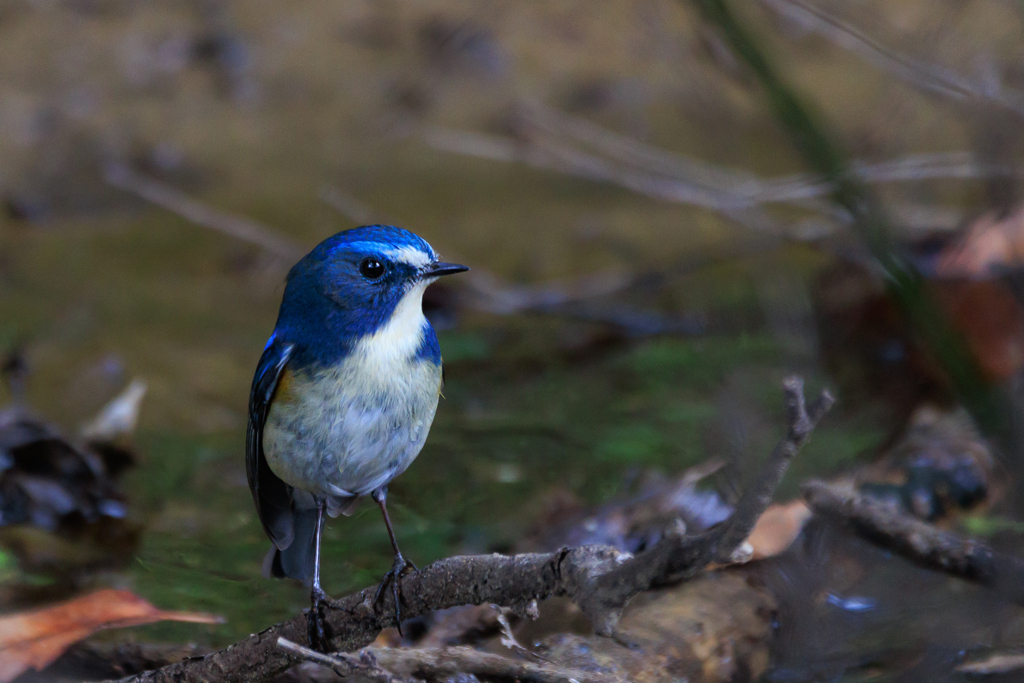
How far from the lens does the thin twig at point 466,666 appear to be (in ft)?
7.96

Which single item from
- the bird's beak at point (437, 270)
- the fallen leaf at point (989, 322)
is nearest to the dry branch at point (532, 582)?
the bird's beak at point (437, 270)

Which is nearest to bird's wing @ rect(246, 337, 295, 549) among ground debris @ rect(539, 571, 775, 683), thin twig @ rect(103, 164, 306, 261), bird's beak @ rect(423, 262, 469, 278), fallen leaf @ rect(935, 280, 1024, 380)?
bird's beak @ rect(423, 262, 469, 278)

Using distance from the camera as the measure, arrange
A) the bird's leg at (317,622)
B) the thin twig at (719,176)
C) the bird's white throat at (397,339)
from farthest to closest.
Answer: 1. the thin twig at (719,176)
2. the bird's white throat at (397,339)
3. the bird's leg at (317,622)

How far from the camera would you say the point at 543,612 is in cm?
317

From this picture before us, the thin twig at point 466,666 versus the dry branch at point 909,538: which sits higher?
the dry branch at point 909,538

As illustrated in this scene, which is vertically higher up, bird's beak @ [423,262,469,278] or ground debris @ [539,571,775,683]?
bird's beak @ [423,262,469,278]

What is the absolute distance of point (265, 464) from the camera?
2857mm

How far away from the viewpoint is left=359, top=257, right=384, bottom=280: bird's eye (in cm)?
260

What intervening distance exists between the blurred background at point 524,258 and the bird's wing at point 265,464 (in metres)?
0.49

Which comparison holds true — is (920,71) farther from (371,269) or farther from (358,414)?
(358,414)

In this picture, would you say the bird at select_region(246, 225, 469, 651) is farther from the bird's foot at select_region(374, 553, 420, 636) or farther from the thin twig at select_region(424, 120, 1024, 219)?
the thin twig at select_region(424, 120, 1024, 219)

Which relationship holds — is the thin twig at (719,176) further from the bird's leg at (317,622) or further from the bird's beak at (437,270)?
the bird's leg at (317,622)

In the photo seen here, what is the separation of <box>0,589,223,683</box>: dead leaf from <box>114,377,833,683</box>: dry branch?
0.64m

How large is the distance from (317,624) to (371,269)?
0.90 meters
